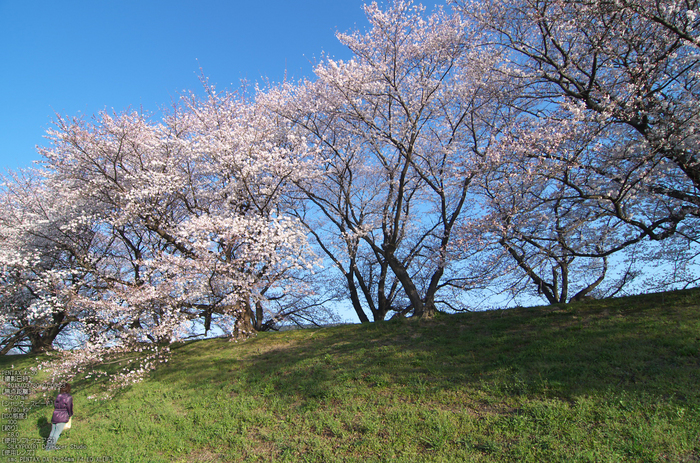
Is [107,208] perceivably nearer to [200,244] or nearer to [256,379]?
[200,244]

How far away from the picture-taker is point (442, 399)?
24.5 ft

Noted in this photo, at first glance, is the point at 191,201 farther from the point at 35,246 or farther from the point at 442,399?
the point at 442,399

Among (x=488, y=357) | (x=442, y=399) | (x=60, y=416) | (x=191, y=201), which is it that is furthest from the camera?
(x=191, y=201)

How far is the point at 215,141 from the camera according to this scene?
44.8ft

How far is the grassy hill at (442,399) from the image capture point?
596 centimetres

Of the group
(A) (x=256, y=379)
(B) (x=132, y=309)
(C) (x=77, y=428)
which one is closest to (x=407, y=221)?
(A) (x=256, y=379)

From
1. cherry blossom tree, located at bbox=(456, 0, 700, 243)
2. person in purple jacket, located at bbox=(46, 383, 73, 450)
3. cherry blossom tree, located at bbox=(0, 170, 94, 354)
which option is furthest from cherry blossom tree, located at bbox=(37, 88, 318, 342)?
cherry blossom tree, located at bbox=(456, 0, 700, 243)

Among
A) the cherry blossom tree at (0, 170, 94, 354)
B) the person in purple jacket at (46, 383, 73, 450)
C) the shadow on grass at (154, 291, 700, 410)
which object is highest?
the cherry blossom tree at (0, 170, 94, 354)

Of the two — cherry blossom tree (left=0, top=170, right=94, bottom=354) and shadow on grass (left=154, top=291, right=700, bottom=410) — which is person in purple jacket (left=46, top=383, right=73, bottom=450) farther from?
cherry blossom tree (left=0, top=170, right=94, bottom=354)

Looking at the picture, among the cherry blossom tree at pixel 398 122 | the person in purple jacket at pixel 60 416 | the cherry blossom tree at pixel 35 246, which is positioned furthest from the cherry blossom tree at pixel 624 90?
the cherry blossom tree at pixel 35 246

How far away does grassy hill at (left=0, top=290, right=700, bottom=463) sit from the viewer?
596 centimetres

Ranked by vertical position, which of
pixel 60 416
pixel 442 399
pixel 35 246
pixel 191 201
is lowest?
pixel 60 416

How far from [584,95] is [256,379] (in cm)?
1164

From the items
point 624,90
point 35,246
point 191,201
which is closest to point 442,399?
point 624,90
